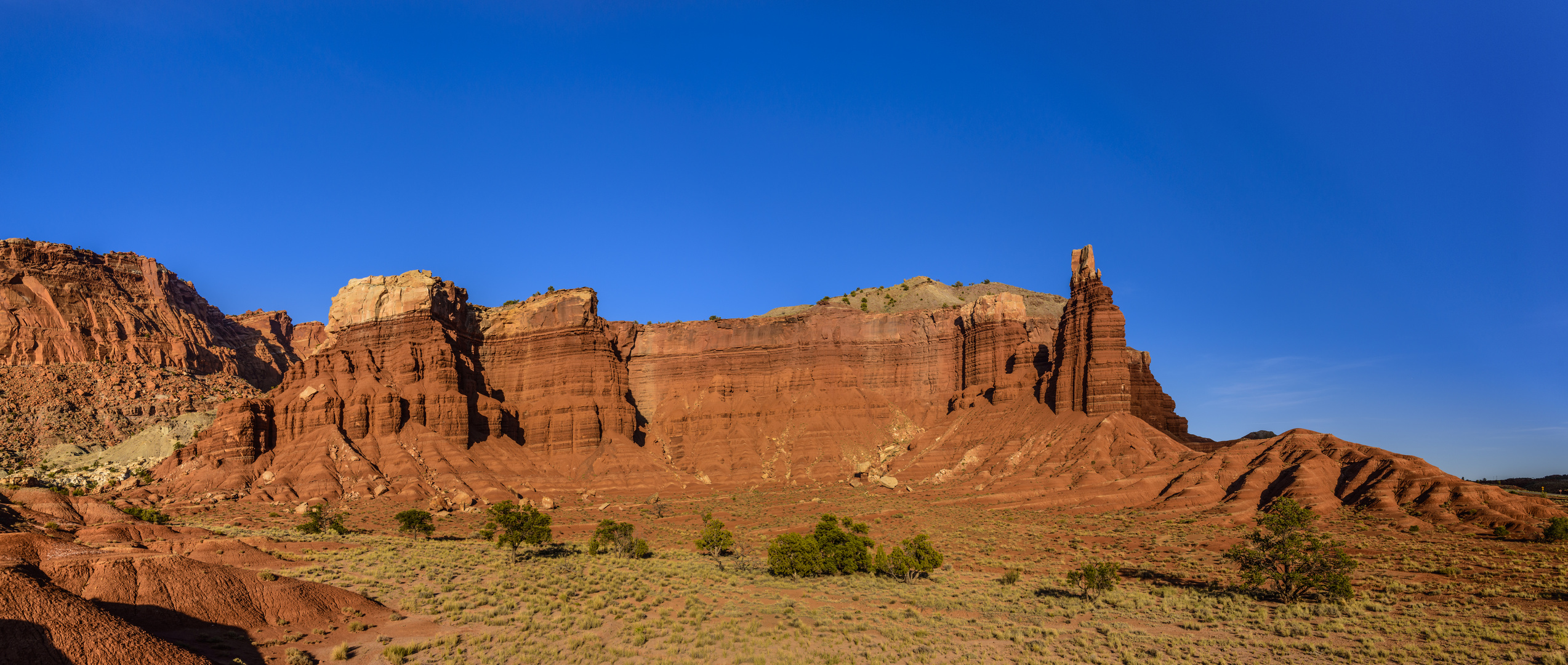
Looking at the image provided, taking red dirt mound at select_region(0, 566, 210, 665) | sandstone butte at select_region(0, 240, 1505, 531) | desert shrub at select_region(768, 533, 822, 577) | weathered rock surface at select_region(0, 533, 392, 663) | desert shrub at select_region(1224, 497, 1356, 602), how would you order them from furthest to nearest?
1. sandstone butte at select_region(0, 240, 1505, 531)
2. desert shrub at select_region(768, 533, 822, 577)
3. desert shrub at select_region(1224, 497, 1356, 602)
4. weathered rock surface at select_region(0, 533, 392, 663)
5. red dirt mound at select_region(0, 566, 210, 665)

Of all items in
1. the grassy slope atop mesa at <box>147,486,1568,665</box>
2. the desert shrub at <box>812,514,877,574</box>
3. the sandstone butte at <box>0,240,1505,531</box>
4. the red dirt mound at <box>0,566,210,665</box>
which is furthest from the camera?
the sandstone butte at <box>0,240,1505,531</box>

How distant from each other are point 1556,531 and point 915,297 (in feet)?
270

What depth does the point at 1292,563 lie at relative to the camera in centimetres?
3475

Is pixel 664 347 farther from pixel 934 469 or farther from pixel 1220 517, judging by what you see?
pixel 1220 517

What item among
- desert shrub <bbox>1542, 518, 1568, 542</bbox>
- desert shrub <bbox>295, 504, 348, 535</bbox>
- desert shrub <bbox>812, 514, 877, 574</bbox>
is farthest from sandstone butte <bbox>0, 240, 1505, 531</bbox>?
desert shrub <bbox>812, 514, 877, 574</bbox>

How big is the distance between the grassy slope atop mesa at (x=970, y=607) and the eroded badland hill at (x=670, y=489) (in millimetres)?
217

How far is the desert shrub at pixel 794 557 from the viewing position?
40531 millimetres

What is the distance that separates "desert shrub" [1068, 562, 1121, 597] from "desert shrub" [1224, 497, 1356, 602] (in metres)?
5.14

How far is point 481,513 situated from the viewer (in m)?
71.4

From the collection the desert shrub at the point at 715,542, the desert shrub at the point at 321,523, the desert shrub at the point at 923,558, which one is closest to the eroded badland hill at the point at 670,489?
the desert shrub at the point at 321,523

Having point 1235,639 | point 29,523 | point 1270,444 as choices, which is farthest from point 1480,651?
point 29,523

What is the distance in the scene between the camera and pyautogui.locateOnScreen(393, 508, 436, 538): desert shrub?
54781mm

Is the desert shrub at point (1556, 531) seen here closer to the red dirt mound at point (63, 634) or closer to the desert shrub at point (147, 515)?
the red dirt mound at point (63, 634)

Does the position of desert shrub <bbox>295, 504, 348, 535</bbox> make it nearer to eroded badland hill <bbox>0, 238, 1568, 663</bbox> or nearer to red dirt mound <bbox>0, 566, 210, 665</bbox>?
eroded badland hill <bbox>0, 238, 1568, 663</bbox>
